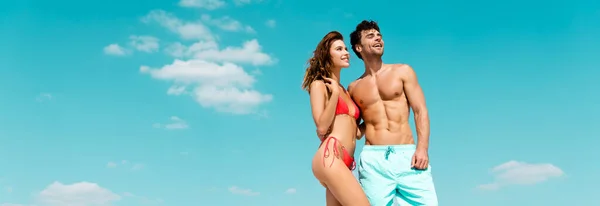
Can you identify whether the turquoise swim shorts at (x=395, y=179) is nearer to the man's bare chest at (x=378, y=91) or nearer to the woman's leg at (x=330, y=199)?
the woman's leg at (x=330, y=199)

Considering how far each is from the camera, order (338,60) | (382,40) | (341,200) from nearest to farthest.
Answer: (341,200) < (338,60) < (382,40)

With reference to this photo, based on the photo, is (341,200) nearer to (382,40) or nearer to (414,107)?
(414,107)

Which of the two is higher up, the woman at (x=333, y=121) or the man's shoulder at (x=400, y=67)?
the man's shoulder at (x=400, y=67)

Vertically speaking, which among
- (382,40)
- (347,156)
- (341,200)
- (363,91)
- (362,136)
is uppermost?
(382,40)

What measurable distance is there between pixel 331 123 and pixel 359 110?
0.91 metres

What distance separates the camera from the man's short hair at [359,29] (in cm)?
955

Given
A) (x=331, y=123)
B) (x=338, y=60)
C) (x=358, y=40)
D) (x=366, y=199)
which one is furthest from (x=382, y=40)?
(x=366, y=199)

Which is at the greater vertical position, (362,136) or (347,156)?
(362,136)

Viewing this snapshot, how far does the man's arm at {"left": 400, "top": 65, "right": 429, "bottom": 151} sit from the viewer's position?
355 inches

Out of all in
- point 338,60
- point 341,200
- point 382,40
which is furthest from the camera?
point 382,40

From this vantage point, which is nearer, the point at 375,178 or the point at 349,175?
the point at 349,175

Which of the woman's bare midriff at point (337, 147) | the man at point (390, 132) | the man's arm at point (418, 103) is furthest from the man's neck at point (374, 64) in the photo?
the woman's bare midriff at point (337, 147)

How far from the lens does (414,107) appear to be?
30.1ft

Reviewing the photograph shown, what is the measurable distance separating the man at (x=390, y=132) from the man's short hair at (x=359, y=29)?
0.05 feet
